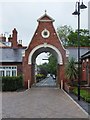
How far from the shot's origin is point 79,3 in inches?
918

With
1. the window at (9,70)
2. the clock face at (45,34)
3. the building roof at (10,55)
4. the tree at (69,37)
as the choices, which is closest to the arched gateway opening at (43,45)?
the clock face at (45,34)

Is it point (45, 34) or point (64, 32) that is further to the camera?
point (64, 32)

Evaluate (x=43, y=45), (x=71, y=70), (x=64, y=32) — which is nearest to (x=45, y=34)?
(x=43, y=45)

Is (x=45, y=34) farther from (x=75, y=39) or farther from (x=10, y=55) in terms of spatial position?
(x=75, y=39)

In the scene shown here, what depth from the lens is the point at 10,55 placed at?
162 feet

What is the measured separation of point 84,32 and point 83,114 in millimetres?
67549

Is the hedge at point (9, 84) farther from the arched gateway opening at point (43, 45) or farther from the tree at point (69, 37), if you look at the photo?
the tree at point (69, 37)

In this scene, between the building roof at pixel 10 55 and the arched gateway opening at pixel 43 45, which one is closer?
the arched gateway opening at pixel 43 45

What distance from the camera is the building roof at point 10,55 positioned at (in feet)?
156

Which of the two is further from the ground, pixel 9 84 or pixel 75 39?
pixel 75 39

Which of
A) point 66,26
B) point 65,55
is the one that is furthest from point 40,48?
point 66,26

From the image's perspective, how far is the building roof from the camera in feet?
156

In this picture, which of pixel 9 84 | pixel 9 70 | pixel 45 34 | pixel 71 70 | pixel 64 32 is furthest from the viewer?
pixel 64 32

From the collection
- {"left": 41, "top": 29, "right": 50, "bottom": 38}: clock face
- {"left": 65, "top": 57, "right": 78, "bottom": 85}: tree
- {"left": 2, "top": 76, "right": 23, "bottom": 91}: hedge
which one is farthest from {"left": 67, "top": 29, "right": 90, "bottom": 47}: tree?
{"left": 2, "top": 76, "right": 23, "bottom": 91}: hedge
